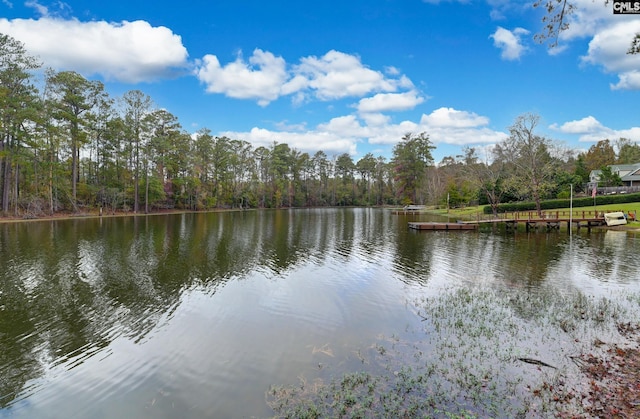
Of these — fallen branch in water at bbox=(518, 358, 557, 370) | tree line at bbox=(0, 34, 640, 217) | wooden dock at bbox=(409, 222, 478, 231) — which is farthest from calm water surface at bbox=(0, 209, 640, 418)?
tree line at bbox=(0, 34, 640, 217)

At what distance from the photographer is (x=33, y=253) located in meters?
17.5

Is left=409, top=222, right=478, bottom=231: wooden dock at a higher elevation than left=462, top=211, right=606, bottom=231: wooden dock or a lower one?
lower

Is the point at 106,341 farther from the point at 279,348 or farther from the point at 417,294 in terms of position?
the point at 417,294

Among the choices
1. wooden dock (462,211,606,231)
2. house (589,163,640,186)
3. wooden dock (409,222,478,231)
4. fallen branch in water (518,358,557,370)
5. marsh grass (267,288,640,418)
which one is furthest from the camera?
house (589,163,640,186)

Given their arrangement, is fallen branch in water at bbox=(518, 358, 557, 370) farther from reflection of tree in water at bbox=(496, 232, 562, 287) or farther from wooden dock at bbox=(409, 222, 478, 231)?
wooden dock at bbox=(409, 222, 478, 231)

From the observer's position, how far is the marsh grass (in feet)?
17.8

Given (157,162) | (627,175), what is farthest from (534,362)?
(627,175)

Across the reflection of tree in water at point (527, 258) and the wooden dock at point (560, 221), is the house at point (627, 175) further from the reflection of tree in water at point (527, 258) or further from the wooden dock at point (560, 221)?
the reflection of tree in water at point (527, 258)

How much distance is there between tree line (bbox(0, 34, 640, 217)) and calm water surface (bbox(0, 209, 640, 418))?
19611 mm

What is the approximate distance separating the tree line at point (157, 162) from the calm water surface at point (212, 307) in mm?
19611

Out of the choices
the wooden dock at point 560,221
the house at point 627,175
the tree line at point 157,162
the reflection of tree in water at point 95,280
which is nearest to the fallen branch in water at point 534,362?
the reflection of tree in water at point 95,280

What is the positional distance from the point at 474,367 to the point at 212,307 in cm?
760

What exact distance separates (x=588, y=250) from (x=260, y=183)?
6724cm

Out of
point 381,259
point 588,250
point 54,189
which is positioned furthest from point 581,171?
point 54,189
